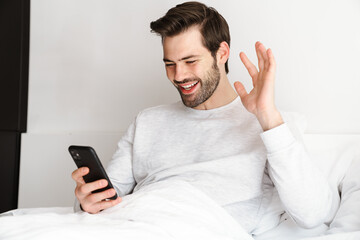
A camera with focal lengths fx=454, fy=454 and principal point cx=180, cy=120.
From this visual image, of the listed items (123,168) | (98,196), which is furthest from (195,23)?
(98,196)

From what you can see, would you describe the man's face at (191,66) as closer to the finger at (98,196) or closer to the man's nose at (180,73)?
the man's nose at (180,73)

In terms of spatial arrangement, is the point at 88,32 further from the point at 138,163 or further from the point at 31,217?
the point at 31,217

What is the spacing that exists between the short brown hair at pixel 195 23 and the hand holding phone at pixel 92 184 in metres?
0.53

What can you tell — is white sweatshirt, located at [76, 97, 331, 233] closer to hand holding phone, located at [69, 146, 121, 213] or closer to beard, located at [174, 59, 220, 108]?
beard, located at [174, 59, 220, 108]

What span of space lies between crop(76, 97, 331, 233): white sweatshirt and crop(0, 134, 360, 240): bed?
0.09 metres

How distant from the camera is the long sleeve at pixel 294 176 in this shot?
1.21m

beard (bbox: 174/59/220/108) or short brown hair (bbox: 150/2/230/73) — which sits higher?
short brown hair (bbox: 150/2/230/73)

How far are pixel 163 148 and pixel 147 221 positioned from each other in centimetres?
49

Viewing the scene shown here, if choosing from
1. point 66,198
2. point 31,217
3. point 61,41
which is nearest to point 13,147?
point 66,198

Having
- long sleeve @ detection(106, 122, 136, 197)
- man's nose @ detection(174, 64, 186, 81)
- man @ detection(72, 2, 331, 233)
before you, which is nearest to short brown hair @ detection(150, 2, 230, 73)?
man @ detection(72, 2, 331, 233)

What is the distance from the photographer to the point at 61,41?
2359 millimetres

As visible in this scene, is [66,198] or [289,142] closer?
[289,142]

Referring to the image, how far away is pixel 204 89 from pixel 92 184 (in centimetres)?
50

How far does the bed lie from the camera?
0.98 meters
